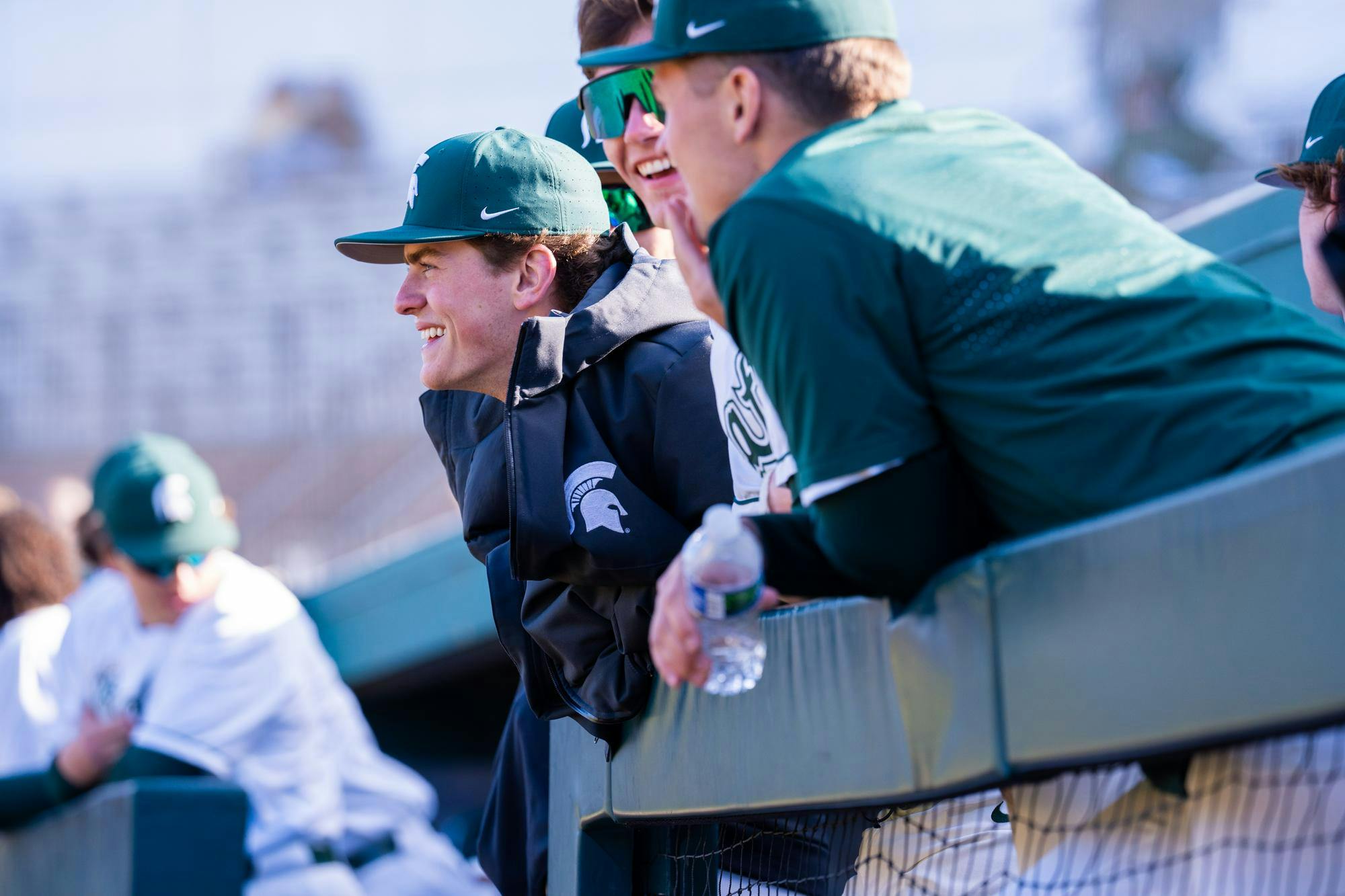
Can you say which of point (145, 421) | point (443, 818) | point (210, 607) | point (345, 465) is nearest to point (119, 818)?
point (210, 607)

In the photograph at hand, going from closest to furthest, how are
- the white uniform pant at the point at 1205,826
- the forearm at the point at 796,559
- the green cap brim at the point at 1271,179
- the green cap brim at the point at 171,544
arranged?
the white uniform pant at the point at 1205,826 → the forearm at the point at 796,559 → the green cap brim at the point at 1271,179 → the green cap brim at the point at 171,544

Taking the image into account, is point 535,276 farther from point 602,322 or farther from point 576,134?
point 576,134

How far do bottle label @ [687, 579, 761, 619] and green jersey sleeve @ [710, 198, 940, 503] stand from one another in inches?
4.4

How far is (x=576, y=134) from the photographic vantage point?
3.41m

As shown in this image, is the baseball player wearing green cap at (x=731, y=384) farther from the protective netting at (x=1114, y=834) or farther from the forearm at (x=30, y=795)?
the forearm at (x=30, y=795)

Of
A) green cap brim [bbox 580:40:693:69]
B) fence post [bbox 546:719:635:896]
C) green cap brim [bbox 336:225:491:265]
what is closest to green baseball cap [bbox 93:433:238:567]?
green cap brim [bbox 336:225:491:265]

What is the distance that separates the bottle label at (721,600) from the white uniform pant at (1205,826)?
13.1 inches

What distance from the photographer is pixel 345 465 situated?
15414 millimetres

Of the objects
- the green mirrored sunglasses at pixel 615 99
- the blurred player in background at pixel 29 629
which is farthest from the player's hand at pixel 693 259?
the blurred player in background at pixel 29 629

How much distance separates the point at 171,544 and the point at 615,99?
3168 mm

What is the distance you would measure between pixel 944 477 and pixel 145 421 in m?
16.4

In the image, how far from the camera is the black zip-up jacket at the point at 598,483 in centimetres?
212

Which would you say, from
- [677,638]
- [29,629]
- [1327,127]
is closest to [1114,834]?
[677,638]

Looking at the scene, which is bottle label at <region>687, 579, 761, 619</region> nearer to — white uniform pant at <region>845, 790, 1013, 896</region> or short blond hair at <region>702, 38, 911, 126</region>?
white uniform pant at <region>845, 790, 1013, 896</region>
